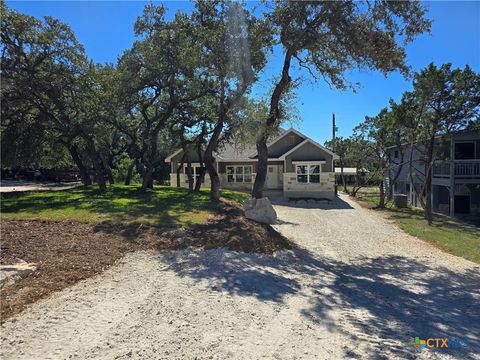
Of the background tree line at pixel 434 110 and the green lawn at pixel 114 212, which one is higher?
the background tree line at pixel 434 110

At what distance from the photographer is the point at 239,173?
31078 mm

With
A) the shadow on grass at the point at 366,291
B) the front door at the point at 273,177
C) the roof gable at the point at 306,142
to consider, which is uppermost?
the roof gable at the point at 306,142

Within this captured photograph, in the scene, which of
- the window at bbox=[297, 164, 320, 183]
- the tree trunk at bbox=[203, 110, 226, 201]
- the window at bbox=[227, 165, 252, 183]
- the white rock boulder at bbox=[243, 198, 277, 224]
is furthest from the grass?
the window at bbox=[227, 165, 252, 183]

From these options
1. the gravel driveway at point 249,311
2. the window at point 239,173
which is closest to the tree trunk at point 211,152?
the gravel driveway at point 249,311

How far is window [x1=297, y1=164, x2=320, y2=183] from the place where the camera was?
2706 centimetres

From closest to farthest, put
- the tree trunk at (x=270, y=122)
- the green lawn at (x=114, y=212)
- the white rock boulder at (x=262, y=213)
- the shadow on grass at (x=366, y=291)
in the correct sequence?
the shadow on grass at (x=366, y=291) → the green lawn at (x=114, y=212) → the white rock boulder at (x=262, y=213) → the tree trunk at (x=270, y=122)

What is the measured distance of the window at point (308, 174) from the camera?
88.8 feet

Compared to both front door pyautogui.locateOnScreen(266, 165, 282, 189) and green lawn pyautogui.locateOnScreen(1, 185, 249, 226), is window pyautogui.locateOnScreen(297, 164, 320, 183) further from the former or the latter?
green lawn pyautogui.locateOnScreen(1, 185, 249, 226)

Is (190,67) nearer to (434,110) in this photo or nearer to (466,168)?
(434,110)

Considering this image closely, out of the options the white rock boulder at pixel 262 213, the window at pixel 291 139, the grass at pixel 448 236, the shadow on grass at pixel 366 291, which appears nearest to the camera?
the shadow on grass at pixel 366 291

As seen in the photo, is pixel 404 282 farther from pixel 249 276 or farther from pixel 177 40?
pixel 177 40

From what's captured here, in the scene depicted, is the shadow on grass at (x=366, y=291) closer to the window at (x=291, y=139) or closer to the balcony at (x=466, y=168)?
the balcony at (x=466, y=168)

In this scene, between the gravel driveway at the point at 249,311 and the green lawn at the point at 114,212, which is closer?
the gravel driveway at the point at 249,311

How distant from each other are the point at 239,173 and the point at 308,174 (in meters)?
6.83
